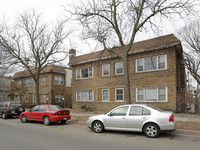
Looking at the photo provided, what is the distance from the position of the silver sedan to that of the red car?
10.1 ft

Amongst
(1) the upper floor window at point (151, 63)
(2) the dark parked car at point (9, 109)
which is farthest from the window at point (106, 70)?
(2) the dark parked car at point (9, 109)

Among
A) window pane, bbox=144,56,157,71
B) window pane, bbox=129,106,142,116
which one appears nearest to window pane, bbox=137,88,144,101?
window pane, bbox=144,56,157,71

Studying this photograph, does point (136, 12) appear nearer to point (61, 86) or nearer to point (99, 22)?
point (99, 22)

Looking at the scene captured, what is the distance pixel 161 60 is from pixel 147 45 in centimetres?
201

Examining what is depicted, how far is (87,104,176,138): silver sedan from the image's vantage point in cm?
709

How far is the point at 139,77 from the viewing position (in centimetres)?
1664

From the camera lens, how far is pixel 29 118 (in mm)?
12078

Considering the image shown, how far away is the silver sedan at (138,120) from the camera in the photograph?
7086 millimetres

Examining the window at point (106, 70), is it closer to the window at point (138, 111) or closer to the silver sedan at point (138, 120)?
the silver sedan at point (138, 120)

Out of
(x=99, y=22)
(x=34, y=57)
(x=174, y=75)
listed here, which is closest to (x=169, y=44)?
(x=174, y=75)

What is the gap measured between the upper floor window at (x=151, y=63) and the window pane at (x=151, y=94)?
1.95 metres

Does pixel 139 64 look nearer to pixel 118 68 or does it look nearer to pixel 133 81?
pixel 133 81

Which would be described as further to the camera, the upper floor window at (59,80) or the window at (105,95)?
the upper floor window at (59,80)

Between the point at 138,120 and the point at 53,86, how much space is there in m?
22.5
